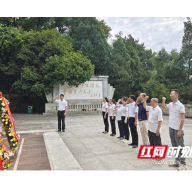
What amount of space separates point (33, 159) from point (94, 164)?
5.06 ft

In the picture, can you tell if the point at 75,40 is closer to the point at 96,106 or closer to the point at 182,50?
the point at 96,106

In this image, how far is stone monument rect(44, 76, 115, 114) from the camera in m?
15.8

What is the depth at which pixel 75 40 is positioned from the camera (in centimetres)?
1850

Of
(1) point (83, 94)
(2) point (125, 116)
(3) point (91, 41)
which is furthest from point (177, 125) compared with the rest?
(3) point (91, 41)

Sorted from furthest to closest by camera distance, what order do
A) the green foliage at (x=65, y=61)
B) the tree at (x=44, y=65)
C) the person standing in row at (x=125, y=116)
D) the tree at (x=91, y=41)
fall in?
the tree at (x=91, y=41) < the green foliage at (x=65, y=61) < the tree at (x=44, y=65) < the person standing in row at (x=125, y=116)

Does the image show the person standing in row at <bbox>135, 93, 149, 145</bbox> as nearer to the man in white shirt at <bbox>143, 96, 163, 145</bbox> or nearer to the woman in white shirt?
the man in white shirt at <bbox>143, 96, 163, 145</bbox>

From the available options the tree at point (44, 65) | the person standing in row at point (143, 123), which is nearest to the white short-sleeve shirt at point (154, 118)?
the person standing in row at point (143, 123)

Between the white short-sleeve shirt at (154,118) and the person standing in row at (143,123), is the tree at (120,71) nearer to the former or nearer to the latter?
the person standing in row at (143,123)

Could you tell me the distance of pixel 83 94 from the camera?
16.4m

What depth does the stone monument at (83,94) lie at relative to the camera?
621 inches

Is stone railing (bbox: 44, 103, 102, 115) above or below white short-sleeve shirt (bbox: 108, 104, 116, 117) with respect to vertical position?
below

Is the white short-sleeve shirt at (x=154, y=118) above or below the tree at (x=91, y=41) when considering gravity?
below

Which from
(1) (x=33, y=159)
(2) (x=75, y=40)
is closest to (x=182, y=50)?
(2) (x=75, y=40)

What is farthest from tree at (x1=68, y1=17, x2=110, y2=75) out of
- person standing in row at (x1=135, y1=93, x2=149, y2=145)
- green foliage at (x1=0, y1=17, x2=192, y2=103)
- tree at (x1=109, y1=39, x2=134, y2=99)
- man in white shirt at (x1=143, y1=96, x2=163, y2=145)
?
man in white shirt at (x1=143, y1=96, x2=163, y2=145)
